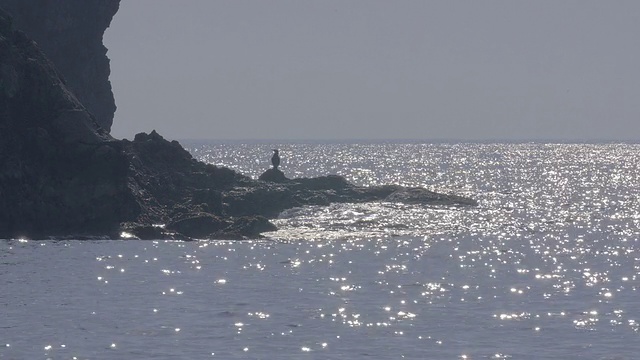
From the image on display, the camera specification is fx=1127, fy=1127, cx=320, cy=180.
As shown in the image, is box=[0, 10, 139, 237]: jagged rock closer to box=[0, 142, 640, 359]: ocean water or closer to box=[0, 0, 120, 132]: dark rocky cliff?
box=[0, 142, 640, 359]: ocean water

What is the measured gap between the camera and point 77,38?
9762 cm

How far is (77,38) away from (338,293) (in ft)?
193

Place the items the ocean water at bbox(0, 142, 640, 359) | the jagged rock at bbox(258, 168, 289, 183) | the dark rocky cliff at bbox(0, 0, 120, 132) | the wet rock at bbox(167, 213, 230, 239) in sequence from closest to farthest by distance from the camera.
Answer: the ocean water at bbox(0, 142, 640, 359), the wet rock at bbox(167, 213, 230, 239), the dark rocky cliff at bbox(0, 0, 120, 132), the jagged rock at bbox(258, 168, 289, 183)

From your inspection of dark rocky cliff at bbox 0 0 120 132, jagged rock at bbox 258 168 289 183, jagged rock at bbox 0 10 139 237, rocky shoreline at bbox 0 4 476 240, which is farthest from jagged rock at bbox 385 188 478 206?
jagged rock at bbox 0 10 139 237

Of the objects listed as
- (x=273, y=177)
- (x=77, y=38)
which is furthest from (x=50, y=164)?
(x=273, y=177)

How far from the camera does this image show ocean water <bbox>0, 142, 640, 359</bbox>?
34.5 metres

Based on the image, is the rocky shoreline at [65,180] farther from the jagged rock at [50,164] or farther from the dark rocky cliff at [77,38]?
the dark rocky cliff at [77,38]

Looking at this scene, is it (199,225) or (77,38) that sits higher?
(77,38)

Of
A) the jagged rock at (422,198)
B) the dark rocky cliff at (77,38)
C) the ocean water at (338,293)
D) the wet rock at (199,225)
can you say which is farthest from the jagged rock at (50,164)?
the jagged rock at (422,198)

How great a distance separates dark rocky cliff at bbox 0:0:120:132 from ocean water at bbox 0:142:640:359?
28891mm

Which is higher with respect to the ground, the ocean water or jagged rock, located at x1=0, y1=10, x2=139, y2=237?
jagged rock, located at x1=0, y1=10, x2=139, y2=237

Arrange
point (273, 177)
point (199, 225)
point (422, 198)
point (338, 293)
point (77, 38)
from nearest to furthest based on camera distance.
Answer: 1. point (338, 293)
2. point (199, 225)
3. point (422, 198)
4. point (77, 38)
5. point (273, 177)

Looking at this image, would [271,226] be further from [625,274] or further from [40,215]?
[625,274]

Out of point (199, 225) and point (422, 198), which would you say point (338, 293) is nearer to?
point (199, 225)
